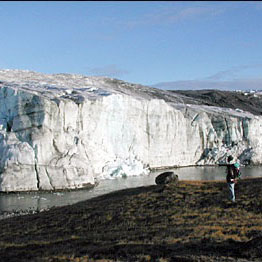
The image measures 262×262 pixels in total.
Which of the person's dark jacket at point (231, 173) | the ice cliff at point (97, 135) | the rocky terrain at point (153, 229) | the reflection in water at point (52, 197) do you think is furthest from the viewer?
the ice cliff at point (97, 135)

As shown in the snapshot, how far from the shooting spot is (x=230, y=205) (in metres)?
16.1

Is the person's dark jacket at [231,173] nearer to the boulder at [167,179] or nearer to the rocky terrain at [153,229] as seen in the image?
the rocky terrain at [153,229]

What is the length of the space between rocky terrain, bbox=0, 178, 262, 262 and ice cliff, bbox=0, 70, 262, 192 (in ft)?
57.8

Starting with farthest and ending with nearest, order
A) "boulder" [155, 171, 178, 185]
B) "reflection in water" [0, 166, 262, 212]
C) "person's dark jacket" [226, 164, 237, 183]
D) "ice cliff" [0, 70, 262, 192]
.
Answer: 1. "ice cliff" [0, 70, 262, 192]
2. "reflection in water" [0, 166, 262, 212]
3. "boulder" [155, 171, 178, 185]
4. "person's dark jacket" [226, 164, 237, 183]

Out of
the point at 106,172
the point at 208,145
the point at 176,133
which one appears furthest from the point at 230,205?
the point at 208,145

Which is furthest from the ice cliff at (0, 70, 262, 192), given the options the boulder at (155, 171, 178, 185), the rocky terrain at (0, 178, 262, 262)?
the rocky terrain at (0, 178, 262, 262)

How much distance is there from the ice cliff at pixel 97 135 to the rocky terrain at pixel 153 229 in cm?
1760

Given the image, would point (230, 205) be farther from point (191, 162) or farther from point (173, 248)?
point (191, 162)

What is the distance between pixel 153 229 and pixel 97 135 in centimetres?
3426

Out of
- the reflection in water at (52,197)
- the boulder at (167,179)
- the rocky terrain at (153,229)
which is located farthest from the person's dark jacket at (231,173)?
the reflection in water at (52,197)

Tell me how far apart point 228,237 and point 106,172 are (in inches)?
1407

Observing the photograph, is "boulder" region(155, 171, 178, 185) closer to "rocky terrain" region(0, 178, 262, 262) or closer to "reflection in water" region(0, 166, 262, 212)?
"rocky terrain" region(0, 178, 262, 262)

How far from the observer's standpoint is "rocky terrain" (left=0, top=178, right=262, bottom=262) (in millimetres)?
9711

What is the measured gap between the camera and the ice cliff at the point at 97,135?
37406 millimetres
